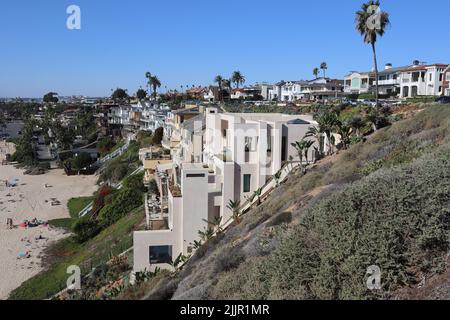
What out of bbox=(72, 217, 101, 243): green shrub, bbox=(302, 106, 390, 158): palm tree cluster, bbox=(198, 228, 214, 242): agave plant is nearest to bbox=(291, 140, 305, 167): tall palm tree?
bbox=(302, 106, 390, 158): palm tree cluster

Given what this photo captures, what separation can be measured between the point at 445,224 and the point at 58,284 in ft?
74.7

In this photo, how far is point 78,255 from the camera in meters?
32.7

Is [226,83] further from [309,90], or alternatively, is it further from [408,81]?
[408,81]

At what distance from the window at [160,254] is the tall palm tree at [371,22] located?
958 inches

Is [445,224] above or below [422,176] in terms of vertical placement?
below

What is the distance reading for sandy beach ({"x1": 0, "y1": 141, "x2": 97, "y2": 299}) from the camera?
3180cm

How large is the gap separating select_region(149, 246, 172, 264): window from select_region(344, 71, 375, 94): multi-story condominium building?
176 feet

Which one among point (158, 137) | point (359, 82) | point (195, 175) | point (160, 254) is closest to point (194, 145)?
point (195, 175)

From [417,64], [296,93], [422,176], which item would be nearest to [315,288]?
[422,176]

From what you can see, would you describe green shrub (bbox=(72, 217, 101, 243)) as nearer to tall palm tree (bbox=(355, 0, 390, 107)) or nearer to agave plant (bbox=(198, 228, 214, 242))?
agave plant (bbox=(198, 228, 214, 242))

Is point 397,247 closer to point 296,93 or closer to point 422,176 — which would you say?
point 422,176

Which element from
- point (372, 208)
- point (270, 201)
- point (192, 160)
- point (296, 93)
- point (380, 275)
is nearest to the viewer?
point (380, 275)

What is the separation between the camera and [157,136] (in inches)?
2479

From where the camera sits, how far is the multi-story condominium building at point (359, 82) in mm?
70812
